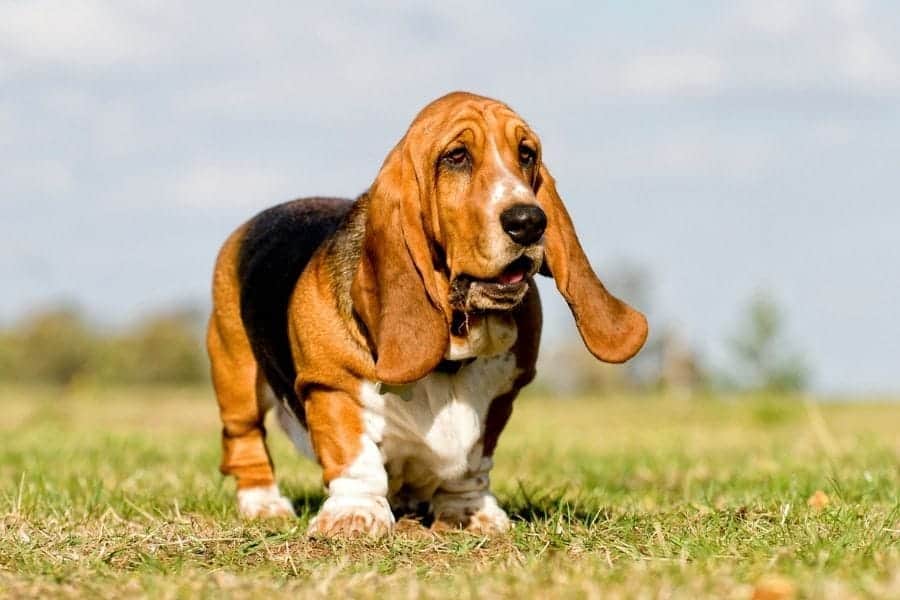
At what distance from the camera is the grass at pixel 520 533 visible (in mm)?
3371

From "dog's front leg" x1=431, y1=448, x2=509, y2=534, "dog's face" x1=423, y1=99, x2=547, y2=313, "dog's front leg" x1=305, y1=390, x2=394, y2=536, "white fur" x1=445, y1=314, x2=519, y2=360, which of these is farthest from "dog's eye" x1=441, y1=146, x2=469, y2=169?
"dog's front leg" x1=431, y1=448, x2=509, y2=534

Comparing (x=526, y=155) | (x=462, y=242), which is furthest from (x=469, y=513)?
(x=526, y=155)

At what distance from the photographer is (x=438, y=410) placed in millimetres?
4754

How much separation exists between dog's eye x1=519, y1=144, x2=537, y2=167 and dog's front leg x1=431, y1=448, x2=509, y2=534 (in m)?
1.15

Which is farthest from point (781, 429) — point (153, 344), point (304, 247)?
point (153, 344)

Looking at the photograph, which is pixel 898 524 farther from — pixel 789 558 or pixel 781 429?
pixel 781 429

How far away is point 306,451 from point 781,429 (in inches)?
363

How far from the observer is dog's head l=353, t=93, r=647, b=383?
13.8 ft

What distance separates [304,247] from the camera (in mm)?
5492

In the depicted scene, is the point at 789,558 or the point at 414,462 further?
the point at 414,462

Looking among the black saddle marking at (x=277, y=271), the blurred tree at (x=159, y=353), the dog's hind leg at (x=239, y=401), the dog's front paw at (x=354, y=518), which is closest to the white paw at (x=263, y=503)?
the dog's hind leg at (x=239, y=401)

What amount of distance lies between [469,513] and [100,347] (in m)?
56.1

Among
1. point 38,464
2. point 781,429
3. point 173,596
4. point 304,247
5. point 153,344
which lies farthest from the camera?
point 153,344

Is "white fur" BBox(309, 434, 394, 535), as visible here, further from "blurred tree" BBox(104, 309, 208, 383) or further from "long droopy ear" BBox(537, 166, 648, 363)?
"blurred tree" BBox(104, 309, 208, 383)
